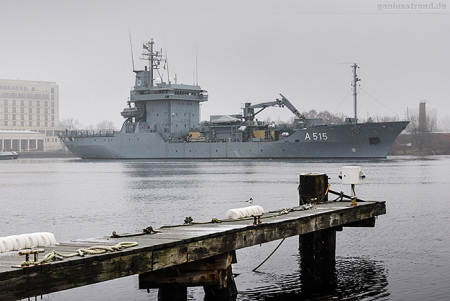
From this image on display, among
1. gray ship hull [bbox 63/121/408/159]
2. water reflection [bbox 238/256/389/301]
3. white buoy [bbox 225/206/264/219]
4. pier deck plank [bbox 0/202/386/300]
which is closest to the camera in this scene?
pier deck plank [bbox 0/202/386/300]

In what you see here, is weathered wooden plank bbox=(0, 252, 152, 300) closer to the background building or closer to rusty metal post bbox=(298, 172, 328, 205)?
rusty metal post bbox=(298, 172, 328, 205)

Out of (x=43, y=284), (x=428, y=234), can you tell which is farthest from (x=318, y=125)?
(x=43, y=284)

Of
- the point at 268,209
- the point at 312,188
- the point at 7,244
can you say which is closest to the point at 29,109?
the point at 268,209

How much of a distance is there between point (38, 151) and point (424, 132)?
9303 cm

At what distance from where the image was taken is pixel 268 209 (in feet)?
89.6

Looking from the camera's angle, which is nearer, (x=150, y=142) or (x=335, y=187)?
(x=335, y=187)

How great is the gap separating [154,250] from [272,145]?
259 feet

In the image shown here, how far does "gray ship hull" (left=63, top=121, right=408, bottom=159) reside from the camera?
82312 mm

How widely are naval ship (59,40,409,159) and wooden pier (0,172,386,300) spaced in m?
67.3

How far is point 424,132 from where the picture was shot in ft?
426

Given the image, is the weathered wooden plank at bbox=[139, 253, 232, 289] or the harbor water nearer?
the weathered wooden plank at bbox=[139, 253, 232, 289]

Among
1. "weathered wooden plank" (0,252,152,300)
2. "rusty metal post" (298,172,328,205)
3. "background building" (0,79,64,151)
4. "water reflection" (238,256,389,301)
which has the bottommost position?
"water reflection" (238,256,389,301)

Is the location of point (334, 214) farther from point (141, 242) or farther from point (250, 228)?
point (141, 242)

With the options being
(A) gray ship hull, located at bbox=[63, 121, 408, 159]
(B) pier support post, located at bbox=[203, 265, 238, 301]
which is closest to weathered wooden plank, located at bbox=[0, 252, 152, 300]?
(B) pier support post, located at bbox=[203, 265, 238, 301]
